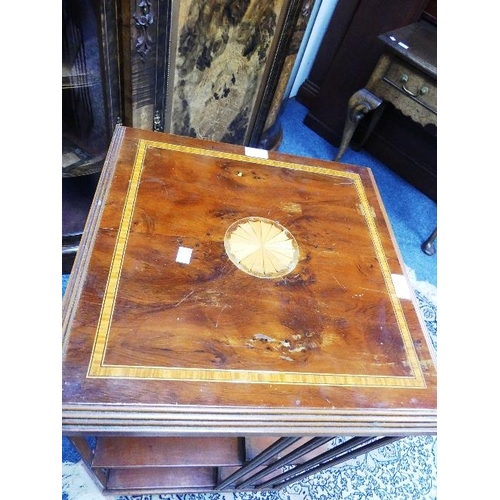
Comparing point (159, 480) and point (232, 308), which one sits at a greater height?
point (232, 308)

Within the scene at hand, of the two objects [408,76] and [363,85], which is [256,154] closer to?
[408,76]

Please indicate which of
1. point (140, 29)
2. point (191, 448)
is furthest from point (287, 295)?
point (140, 29)

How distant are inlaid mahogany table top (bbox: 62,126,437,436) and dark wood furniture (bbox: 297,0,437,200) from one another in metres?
1.21

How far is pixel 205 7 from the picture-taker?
1095 millimetres

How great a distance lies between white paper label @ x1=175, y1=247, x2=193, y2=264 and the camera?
829 mm

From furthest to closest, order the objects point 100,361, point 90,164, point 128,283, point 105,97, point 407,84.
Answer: point 407,84
point 90,164
point 105,97
point 128,283
point 100,361

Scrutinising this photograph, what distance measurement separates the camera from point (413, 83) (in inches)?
62.2

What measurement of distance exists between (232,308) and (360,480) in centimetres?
83

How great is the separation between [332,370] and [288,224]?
1.18ft

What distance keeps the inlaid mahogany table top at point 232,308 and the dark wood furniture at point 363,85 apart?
3.98 feet

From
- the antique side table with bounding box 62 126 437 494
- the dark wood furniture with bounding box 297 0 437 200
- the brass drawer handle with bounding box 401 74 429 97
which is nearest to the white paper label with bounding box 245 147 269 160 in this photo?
the antique side table with bounding box 62 126 437 494

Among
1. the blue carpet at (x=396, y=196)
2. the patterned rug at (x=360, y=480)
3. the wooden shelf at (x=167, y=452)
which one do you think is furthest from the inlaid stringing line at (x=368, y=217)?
the blue carpet at (x=396, y=196)

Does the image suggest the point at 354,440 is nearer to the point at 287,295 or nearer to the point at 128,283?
the point at 287,295

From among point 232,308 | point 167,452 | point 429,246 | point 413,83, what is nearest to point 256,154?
point 232,308
